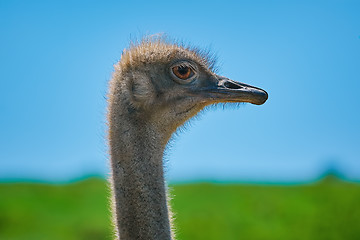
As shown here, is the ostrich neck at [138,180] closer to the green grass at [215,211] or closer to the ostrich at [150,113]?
the ostrich at [150,113]

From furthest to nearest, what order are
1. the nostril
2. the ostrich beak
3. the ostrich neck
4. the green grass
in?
the green grass, the nostril, the ostrich beak, the ostrich neck

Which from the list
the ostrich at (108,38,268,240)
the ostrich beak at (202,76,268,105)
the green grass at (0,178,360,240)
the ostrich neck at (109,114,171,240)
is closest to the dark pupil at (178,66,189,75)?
the ostrich at (108,38,268,240)

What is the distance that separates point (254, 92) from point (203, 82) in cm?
45

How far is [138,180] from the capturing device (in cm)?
399

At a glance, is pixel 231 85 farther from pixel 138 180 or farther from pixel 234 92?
pixel 138 180

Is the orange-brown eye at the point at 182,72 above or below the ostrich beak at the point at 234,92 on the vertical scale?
above

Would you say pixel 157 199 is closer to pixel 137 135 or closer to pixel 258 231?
pixel 137 135

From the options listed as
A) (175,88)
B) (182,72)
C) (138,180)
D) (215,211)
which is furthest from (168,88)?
(215,211)

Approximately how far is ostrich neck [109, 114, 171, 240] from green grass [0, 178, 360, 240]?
10580 mm

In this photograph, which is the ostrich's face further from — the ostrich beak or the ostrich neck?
the ostrich neck

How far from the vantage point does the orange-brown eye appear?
430cm

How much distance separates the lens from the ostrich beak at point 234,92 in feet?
13.5

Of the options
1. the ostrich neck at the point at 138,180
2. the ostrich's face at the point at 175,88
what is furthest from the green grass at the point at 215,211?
the ostrich neck at the point at 138,180

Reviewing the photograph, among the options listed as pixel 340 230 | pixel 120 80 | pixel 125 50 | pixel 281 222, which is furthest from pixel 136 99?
pixel 281 222
